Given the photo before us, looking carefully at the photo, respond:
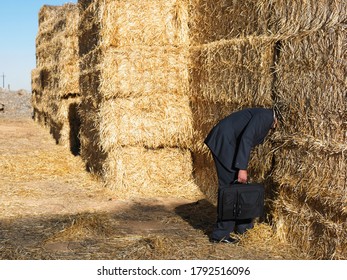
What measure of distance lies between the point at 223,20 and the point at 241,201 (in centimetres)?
344

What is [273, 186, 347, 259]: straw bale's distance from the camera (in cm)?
504

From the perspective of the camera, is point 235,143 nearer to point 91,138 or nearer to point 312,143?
point 312,143

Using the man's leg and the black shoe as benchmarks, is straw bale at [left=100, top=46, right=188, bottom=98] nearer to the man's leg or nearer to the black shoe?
the man's leg

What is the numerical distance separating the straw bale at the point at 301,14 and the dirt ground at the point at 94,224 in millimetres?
2530

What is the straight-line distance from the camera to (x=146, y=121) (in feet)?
29.5

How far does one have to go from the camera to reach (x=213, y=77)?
318 inches

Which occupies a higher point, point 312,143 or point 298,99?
point 298,99

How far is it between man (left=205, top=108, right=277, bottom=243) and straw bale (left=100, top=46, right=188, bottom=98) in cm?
322

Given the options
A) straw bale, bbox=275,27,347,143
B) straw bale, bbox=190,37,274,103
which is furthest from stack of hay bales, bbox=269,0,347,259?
straw bale, bbox=190,37,274,103

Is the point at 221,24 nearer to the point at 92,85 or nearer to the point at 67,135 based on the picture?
the point at 92,85

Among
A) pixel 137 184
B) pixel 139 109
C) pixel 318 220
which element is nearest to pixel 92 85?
pixel 139 109

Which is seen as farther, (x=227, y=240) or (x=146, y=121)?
(x=146, y=121)

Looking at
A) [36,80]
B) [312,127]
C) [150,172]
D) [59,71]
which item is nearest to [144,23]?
[150,172]

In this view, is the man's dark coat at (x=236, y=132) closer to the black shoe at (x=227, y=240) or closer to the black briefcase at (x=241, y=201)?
the black briefcase at (x=241, y=201)
